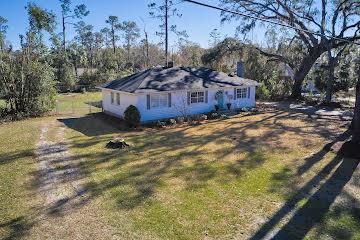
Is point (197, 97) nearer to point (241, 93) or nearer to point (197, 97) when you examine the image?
point (197, 97)

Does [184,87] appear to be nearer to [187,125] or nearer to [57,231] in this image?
[187,125]

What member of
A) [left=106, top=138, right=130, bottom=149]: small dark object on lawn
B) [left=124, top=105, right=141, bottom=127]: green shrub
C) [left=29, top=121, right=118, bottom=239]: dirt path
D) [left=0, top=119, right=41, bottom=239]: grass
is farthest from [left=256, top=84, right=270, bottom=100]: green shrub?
[left=29, top=121, right=118, bottom=239]: dirt path

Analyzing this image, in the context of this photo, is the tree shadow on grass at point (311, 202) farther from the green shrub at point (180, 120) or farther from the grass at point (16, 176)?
the green shrub at point (180, 120)

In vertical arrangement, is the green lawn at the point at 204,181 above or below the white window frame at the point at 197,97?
below

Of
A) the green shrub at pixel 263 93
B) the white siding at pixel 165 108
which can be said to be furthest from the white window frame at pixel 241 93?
the green shrub at pixel 263 93

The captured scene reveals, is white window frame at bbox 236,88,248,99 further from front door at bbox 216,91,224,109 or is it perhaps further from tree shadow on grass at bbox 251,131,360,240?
tree shadow on grass at bbox 251,131,360,240

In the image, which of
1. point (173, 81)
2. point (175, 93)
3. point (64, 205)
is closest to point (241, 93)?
point (173, 81)

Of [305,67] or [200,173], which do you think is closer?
[200,173]

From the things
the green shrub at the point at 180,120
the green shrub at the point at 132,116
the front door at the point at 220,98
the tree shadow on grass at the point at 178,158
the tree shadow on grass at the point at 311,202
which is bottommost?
the tree shadow on grass at the point at 311,202
